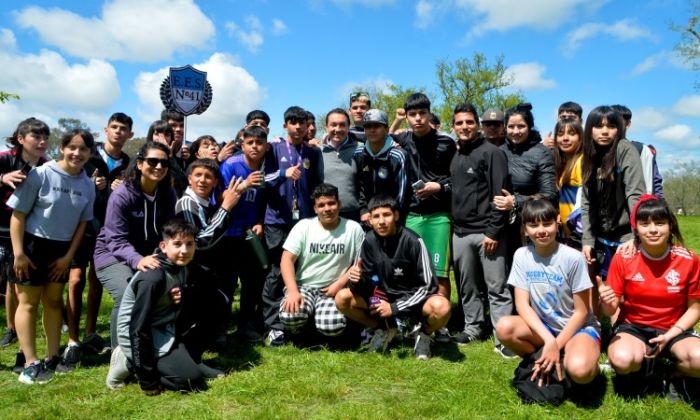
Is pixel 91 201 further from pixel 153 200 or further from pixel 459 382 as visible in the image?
pixel 459 382

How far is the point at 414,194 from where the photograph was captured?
5.46m

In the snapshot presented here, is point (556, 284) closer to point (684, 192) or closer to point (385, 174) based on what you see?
point (385, 174)

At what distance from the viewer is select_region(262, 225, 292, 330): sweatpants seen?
5352 millimetres

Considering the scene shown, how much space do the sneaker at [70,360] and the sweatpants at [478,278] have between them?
12.7ft

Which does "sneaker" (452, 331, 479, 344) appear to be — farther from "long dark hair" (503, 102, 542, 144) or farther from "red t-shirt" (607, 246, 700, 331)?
"long dark hair" (503, 102, 542, 144)

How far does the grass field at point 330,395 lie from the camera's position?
3484 mm

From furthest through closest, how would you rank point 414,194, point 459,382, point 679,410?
point 414,194
point 459,382
point 679,410


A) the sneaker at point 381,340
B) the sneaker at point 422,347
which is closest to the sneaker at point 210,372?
the sneaker at point 381,340

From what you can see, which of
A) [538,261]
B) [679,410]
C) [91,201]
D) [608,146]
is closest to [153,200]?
[91,201]

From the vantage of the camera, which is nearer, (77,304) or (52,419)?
(52,419)

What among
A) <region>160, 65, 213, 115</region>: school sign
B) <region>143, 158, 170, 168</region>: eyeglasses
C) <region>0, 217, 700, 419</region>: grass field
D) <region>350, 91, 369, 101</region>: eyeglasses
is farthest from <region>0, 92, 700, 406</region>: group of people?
<region>160, 65, 213, 115</region>: school sign

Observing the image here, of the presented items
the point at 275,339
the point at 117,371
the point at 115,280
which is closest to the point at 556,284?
the point at 275,339

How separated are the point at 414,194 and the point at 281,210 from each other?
5.00 ft

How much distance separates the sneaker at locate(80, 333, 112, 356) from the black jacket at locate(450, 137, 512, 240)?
3.86 m
